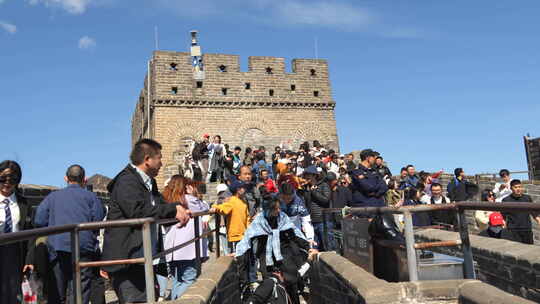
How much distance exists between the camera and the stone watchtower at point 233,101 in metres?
24.6

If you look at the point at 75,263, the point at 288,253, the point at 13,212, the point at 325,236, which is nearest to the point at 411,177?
the point at 325,236

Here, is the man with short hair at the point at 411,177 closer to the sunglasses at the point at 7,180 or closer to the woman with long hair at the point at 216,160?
the woman with long hair at the point at 216,160

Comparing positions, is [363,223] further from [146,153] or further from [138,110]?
[138,110]

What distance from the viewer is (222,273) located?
5516mm

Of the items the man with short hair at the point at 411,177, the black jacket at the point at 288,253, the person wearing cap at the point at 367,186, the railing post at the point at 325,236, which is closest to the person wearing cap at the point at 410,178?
the man with short hair at the point at 411,177

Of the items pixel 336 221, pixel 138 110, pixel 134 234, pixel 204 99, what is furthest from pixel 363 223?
pixel 138 110

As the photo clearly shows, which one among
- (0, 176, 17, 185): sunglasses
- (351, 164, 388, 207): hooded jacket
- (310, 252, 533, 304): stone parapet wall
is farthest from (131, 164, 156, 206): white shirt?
(351, 164, 388, 207): hooded jacket

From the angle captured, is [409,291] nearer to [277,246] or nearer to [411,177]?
[277,246]

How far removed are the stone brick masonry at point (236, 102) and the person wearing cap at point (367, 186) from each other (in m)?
16.4

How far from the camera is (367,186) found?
7.22 m

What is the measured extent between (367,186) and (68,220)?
428 centimetres

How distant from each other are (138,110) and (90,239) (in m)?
27.1

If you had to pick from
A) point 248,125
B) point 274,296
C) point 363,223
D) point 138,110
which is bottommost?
point 274,296

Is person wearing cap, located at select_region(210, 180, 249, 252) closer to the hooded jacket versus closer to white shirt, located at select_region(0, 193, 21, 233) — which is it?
the hooded jacket
